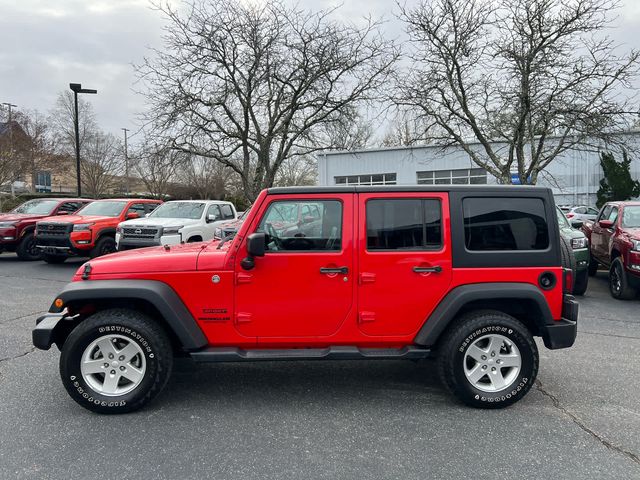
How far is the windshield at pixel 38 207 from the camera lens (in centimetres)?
1350

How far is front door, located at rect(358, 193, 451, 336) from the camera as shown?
3.72 meters

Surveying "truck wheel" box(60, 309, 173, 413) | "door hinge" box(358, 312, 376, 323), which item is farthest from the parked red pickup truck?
"truck wheel" box(60, 309, 173, 413)

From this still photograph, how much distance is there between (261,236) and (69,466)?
189cm

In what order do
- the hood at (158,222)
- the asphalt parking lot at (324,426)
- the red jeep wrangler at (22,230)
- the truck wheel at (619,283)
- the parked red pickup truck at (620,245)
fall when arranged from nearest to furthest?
the asphalt parking lot at (324,426)
the parked red pickup truck at (620,245)
the truck wheel at (619,283)
the hood at (158,222)
the red jeep wrangler at (22,230)

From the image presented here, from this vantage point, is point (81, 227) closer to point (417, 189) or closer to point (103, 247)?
point (103, 247)

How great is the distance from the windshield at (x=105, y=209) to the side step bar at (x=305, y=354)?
10037 millimetres

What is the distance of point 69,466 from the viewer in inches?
114

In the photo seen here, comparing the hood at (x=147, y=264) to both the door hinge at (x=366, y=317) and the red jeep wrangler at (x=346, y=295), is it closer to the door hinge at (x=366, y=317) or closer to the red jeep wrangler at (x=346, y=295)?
the red jeep wrangler at (x=346, y=295)

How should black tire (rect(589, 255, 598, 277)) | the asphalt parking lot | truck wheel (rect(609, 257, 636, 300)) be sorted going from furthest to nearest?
black tire (rect(589, 255, 598, 277))
truck wheel (rect(609, 257, 636, 300))
the asphalt parking lot

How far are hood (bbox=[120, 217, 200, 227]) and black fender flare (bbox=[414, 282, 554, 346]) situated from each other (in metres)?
8.37

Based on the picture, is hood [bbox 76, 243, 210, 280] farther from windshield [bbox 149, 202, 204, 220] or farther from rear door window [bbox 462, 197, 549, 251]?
windshield [bbox 149, 202, 204, 220]

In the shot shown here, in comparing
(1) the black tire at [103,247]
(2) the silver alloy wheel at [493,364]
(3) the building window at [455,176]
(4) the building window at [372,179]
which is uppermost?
(4) the building window at [372,179]

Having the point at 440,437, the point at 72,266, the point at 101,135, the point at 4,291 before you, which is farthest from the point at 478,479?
the point at 101,135

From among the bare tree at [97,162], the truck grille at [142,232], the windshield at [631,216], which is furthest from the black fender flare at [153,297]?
the bare tree at [97,162]
